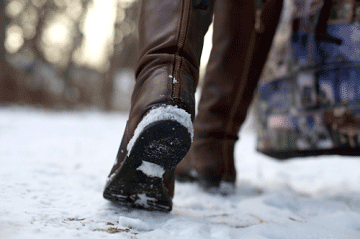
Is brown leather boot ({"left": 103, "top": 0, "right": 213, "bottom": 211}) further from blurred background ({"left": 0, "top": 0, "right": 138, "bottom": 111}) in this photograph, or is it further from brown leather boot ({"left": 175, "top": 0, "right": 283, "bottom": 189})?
blurred background ({"left": 0, "top": 0, "right": 138, "bottom": 111})

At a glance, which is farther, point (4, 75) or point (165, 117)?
point (4, 75)

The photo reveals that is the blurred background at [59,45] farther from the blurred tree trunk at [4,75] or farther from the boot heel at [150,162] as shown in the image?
the boot heel at [150,162]

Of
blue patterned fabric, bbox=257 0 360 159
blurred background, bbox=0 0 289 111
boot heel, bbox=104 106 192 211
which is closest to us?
boot heel, bbox=104 106 192 211

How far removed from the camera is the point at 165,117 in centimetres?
52

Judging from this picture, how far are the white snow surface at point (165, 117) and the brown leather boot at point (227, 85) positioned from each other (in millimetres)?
461

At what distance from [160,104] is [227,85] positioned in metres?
0.51

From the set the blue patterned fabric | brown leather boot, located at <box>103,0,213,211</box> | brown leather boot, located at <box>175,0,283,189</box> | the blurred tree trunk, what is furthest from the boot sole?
the blurred tree trunk

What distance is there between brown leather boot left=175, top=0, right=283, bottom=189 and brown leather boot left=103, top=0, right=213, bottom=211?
13.0 inches

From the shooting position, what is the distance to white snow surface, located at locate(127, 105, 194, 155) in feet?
1.73

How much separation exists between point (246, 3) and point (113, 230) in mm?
813

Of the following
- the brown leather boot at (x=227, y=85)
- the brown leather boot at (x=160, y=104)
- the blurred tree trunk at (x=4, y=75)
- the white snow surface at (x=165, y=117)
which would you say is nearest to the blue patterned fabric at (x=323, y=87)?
the brown leather boot at (x=227, y=85)

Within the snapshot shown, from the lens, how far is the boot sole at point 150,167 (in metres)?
0.53

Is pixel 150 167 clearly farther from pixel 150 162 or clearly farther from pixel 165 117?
pixel 165 117

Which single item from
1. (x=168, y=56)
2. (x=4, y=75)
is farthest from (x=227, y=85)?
(x=4, y=75)
